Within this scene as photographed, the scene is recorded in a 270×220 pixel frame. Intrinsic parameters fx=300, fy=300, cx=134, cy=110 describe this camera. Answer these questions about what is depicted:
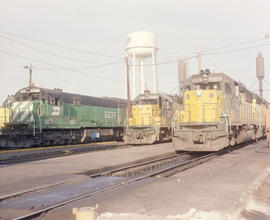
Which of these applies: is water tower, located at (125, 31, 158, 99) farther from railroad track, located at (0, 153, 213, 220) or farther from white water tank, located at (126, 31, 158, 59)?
railroad track, located at (0, 153, 213, 220)

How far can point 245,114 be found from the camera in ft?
52.8

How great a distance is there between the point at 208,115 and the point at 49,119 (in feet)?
36.4

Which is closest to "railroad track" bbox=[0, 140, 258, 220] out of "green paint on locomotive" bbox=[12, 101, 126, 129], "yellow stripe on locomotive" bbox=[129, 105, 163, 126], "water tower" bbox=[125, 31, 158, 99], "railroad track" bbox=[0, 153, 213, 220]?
"railroad track" bbox=[0, 153, 213, 220]

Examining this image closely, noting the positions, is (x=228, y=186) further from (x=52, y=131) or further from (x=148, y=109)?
(x=52, y=131)

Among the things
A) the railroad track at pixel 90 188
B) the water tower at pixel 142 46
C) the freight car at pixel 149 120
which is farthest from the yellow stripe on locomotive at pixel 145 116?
the water tower at pixel 142 46

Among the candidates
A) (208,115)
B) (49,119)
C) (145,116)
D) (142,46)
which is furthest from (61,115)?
(142,46)

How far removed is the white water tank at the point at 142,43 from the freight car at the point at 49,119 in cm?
2652

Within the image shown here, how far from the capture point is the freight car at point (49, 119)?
1895 centimetres

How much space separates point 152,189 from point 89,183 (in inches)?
76.9

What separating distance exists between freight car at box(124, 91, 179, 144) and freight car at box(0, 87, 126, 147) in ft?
12.8

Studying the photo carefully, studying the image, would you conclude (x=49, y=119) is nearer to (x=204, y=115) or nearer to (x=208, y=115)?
(x=204, y=115)

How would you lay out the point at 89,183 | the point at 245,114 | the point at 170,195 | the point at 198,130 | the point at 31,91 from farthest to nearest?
the point at 31,91, the point at 245,114, the point at 198,130, the point at 89,183, the point at 170,195

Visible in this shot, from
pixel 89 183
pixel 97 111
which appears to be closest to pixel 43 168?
pixel 89 183

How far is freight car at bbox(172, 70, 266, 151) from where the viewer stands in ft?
39.9
